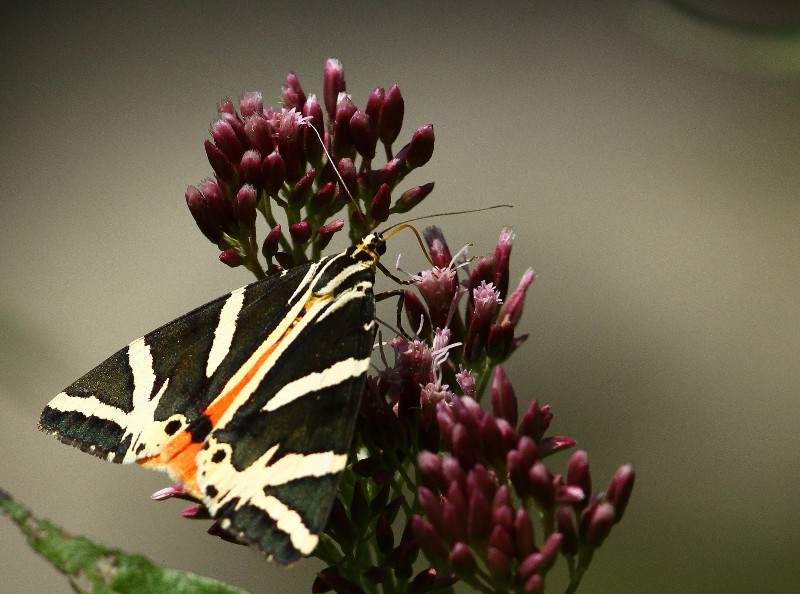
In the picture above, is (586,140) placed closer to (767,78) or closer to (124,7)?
(767,78)

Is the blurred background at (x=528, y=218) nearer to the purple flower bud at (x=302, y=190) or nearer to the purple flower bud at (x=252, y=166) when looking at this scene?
the purple flower bud at (x=302, y=190)

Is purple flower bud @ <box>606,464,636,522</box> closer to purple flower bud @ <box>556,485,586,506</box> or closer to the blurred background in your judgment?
purple flower bud @ <box>556,485,586,506</box>

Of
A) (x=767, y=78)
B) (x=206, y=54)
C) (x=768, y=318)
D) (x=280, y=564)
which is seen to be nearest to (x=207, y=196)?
(x=280, y=564)

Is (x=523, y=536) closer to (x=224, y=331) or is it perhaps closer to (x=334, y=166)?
(x=224, y=331)

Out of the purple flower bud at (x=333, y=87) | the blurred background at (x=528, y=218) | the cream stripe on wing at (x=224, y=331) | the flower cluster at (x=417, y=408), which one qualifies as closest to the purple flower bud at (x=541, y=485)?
the flower cluster at (x=417, y=408)

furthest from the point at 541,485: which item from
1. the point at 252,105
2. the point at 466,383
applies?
the point at 252,105
